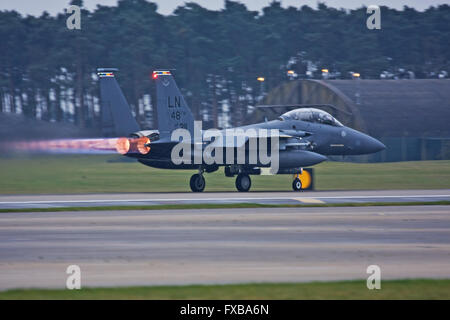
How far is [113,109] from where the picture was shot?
3172 cm

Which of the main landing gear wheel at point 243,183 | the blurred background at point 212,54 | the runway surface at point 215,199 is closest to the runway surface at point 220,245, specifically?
the runway surface at point 215,199

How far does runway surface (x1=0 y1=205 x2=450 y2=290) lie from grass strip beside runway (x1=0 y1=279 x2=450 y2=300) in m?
0.56

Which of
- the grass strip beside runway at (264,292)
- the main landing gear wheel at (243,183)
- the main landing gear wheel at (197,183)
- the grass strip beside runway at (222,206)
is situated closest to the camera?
the grass strip beside runway at (264,292)

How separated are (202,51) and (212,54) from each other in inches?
50.6

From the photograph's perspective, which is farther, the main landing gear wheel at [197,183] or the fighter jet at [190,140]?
the main landing gear wheel at [197,183]

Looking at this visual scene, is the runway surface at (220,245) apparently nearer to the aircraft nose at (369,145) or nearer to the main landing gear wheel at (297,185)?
the main landing gear wheel at (297,185)

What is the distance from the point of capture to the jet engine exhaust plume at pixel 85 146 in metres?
31.3

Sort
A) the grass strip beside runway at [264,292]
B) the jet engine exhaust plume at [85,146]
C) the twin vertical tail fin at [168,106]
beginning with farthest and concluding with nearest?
the twin vertical tail fin at [168,106]
the jet engine exhaust plume at [85,146]
the grass strip beside runway at [264,292]

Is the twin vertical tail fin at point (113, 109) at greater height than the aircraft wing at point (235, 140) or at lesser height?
greater

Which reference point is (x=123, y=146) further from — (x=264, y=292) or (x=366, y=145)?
(x=264, y=292)

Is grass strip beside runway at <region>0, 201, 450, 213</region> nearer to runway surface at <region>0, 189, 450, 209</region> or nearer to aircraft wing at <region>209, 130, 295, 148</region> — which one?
runway surface at <region>0, 189, 450, 209</region>

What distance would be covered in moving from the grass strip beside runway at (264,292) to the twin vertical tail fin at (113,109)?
20.8 meters

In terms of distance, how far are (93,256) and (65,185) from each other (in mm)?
26862
